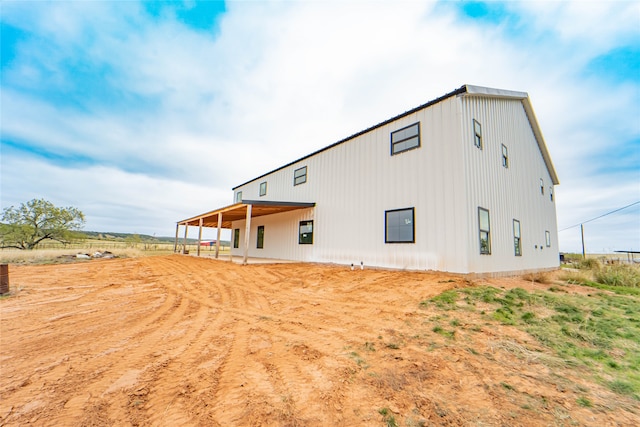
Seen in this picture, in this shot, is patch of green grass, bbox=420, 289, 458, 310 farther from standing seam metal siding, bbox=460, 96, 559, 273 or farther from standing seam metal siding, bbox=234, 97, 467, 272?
standing seam metal siding, bbox=460, 96, 559, 273

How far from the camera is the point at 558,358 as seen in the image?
2805 millimetres

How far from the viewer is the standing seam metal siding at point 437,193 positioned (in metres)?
7.53

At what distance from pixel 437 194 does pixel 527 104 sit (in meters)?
9.18

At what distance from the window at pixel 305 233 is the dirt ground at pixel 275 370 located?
7.53 metres

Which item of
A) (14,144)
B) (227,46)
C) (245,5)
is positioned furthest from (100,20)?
(14,144)

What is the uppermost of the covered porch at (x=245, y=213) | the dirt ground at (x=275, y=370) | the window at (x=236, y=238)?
the covered porch at (x=245, y=213)

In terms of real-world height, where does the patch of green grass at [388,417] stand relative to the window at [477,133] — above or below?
below

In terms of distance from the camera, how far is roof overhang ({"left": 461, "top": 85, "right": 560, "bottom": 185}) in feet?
27.3

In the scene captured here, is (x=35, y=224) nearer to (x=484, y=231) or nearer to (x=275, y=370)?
(x=275, y=370)

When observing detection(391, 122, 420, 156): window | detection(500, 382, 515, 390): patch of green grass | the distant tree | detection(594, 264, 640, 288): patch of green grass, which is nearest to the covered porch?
detection(391, 122, 420, 156): window

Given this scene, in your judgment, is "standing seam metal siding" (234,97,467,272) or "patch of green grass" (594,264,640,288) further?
"patch of green grass" (594,264,640,288)

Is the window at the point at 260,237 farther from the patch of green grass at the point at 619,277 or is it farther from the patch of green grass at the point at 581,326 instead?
the patch of green grass at the point at 619,277

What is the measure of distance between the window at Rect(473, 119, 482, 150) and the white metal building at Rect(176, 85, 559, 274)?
4 centimetres

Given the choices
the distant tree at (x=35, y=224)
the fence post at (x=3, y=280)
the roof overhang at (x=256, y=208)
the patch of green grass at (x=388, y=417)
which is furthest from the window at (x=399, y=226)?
the distant tree at (x=35, y=224)
